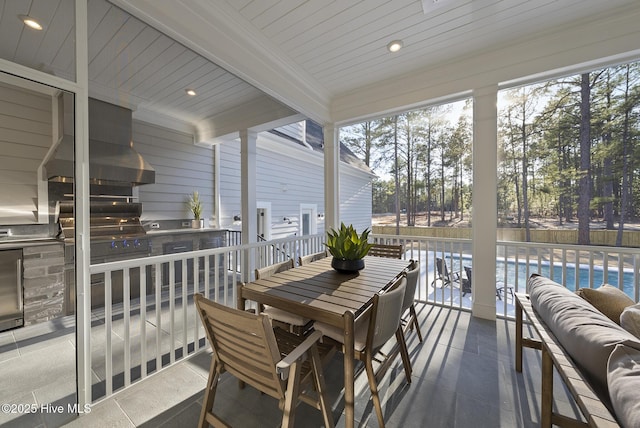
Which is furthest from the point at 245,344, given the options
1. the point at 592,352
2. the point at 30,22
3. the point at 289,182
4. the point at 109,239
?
the point at 289,182

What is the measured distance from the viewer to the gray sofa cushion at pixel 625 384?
0.76 meters

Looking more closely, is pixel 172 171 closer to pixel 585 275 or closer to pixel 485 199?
pixel 485 199

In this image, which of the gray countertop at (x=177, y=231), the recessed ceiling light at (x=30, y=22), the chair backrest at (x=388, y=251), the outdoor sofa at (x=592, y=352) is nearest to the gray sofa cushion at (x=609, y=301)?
the outdoor sofa at (x=592, y=352)

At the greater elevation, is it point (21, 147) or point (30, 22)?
point (30, 22)

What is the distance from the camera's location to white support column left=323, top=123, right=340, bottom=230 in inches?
166

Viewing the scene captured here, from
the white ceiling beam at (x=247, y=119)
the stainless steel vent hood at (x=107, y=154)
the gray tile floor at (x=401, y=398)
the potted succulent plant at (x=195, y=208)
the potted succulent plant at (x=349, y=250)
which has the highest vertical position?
the white ceiling beam at (x=247, y=119)

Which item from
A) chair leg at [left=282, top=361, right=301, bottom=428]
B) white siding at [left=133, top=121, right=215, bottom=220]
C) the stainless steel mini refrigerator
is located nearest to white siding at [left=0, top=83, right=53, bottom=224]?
the stainless steel mini refrigerator

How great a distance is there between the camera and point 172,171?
4129 mm

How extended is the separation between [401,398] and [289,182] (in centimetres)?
565

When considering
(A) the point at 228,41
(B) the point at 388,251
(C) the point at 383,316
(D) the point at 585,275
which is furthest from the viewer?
(D) the point at 585,275

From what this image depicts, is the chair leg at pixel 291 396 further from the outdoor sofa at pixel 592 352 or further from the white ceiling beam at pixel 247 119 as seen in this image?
the white ceiling beam at pixel 247 119

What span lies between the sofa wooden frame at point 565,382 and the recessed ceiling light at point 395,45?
2802mm

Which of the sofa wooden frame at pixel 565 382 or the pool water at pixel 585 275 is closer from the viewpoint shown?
the sofa wooden frame at pixel 565 382

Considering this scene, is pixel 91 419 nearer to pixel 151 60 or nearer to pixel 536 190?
pixel 151 60
